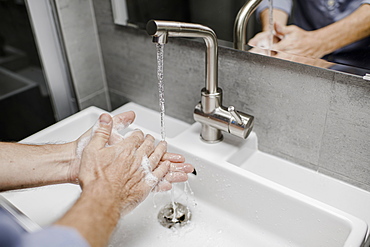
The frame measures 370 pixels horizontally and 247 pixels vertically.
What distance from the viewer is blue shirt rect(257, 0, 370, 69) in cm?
75

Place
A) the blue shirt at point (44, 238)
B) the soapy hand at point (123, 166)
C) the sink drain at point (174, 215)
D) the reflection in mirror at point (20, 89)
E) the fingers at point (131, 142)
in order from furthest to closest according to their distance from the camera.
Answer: the reflection in mirror at point (20, 89), the sink drain at point (174, 215), the fingers at point (131, 142), the soapy hand at point (123, 166), the blue shirt at point (44, 238)

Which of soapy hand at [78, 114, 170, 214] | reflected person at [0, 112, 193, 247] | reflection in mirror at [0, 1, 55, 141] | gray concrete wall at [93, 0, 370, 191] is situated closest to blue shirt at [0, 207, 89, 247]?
reflected person at [0, 112, 193, 247]

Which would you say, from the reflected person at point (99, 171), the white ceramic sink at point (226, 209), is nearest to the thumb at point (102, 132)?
the reflected person at point (99, 171)

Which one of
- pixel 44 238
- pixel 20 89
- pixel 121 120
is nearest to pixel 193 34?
pixel 121 120

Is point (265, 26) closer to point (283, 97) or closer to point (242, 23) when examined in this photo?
point (242, 23)

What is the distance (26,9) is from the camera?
1.12 metres

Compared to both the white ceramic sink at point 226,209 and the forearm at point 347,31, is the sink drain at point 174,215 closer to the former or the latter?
the white ceramic sink at point 226,209

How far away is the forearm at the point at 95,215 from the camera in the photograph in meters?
0.56

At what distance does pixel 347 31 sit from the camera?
2.51 ft

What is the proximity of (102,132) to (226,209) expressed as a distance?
0.38m

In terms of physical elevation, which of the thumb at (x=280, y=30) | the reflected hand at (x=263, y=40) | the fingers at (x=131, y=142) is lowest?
the fingers at (x=131, y=142)

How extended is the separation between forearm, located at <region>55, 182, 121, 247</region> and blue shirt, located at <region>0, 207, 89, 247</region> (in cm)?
2

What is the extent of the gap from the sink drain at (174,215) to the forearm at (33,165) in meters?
0.28

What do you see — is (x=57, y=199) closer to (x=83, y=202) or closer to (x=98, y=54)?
(x=83, y=202)
